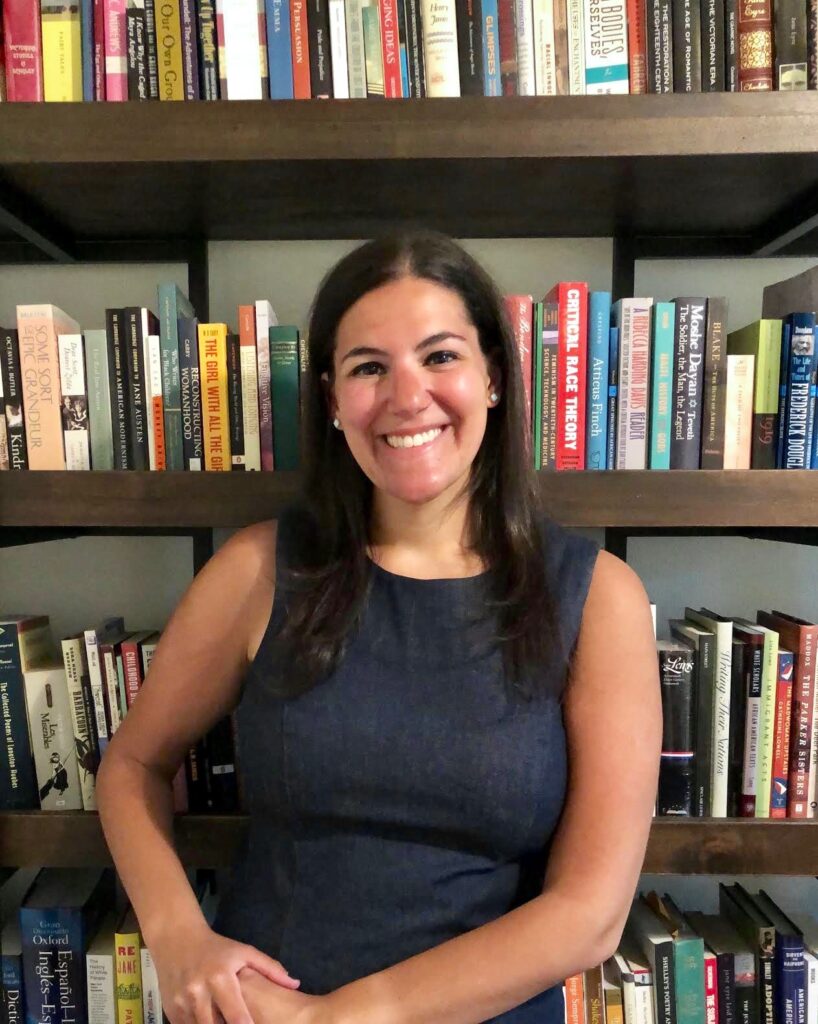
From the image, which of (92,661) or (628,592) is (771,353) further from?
(92,661)

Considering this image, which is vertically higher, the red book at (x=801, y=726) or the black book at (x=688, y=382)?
the black book at (x=688, y=382)

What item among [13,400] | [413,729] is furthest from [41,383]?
[413,729]

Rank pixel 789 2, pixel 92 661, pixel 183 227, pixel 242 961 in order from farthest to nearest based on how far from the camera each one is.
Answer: pixel 183 227
pixel 92 661
pixel 789 2
pixel 242 961

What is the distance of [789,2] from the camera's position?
885mm

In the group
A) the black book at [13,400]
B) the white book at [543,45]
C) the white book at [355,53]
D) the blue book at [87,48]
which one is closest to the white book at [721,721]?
the white book at [543,45]

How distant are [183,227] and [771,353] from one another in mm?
905

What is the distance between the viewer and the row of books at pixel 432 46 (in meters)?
0.89

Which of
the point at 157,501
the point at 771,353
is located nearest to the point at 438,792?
the point at 157,501

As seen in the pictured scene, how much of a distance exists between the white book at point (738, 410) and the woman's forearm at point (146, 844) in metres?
0.85

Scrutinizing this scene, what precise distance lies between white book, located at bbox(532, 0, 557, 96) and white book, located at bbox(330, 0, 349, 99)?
0.24 m

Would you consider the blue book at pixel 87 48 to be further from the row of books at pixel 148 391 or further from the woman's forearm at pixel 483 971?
the woman's forearm at pixel 483 971

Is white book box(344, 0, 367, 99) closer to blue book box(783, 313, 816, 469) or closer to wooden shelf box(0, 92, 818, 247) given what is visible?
wooden shelf box(0, 92, 818, 247)

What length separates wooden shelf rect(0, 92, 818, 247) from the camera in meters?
0.84

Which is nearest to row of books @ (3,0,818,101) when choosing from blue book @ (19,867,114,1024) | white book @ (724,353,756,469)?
white book @ (724,353,756,469)
